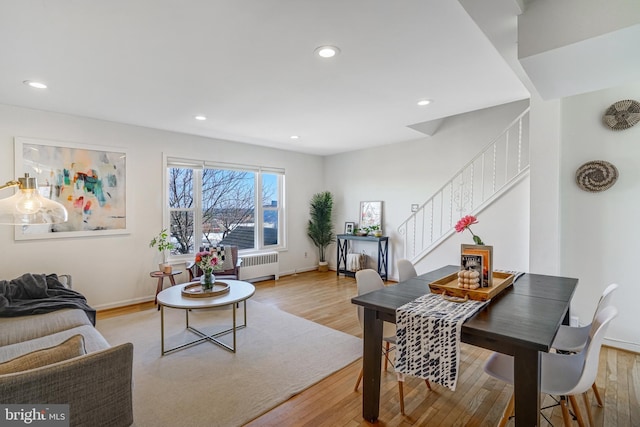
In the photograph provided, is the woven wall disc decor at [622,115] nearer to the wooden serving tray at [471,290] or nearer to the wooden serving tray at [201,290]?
the wooden serving tray at [471,290]

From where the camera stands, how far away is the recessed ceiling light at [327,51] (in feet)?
7.32

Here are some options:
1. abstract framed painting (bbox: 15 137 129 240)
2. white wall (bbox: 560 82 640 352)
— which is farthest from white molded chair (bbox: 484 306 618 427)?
abstract framed painting (bbox: 15 137 129 240)

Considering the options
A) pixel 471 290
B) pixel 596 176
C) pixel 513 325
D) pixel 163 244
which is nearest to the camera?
pixel 513 325

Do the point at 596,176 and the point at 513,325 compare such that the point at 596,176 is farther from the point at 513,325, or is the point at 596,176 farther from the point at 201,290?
the point at 201,290

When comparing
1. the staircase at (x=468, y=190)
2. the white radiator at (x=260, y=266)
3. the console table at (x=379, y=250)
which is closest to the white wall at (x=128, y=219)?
the white radiator at (x=260, y=266)

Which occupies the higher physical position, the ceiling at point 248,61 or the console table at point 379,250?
the ceiling at point 248,61

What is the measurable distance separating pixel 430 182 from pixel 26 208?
5.01 meters

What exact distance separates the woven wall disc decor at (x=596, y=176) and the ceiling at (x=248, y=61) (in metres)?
1.01

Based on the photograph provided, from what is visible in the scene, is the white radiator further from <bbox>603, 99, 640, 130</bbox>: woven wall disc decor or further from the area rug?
<bbox>603, 99, 640, 130</bbox>: woven wall disc decor

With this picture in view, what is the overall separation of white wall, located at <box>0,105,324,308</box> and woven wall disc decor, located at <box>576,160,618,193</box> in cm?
469

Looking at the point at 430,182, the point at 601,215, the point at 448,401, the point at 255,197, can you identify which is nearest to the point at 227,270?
the point at 255,197

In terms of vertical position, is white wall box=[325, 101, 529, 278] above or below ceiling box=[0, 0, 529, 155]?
below

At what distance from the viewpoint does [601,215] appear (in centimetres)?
290

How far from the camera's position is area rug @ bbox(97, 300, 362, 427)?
6.70 feet
